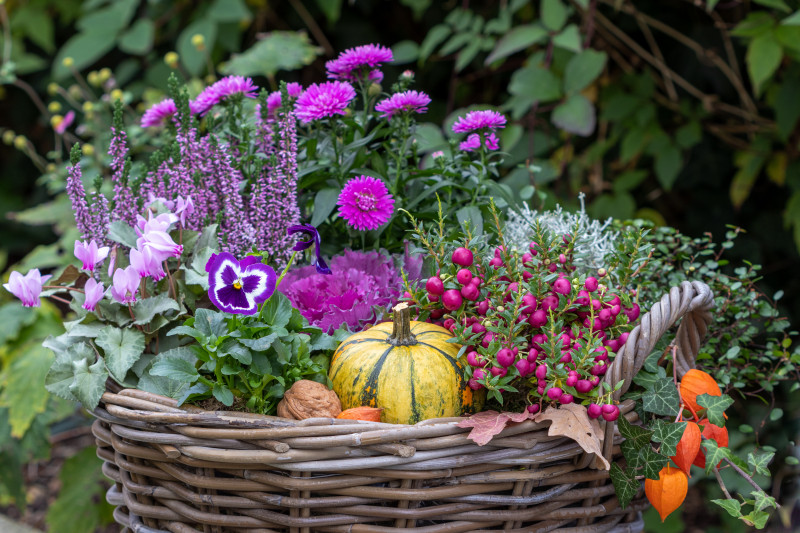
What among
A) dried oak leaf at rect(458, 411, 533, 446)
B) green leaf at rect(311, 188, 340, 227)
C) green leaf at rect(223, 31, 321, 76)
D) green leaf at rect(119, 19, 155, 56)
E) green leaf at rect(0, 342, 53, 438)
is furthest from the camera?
green leaf at rect(119, 19, 155, 56)

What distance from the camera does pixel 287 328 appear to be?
105 cm

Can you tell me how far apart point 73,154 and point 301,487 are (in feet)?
2.04

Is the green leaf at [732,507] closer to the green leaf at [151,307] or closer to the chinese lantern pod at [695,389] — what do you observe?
the chinese lantern pod at [695,389]

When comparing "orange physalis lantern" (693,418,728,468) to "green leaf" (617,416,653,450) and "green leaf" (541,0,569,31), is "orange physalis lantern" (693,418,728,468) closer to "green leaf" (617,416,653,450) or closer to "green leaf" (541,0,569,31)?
"green leaf" (617,416,653,450)

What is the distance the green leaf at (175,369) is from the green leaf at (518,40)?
1.20 metres

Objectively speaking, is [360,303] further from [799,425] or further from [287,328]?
[799,425]

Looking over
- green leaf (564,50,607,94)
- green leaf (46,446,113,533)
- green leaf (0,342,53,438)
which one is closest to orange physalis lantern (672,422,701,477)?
green leaf (564,50,607,94)

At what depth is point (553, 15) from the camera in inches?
72.8

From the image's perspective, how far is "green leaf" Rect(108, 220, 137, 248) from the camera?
1.11 meters

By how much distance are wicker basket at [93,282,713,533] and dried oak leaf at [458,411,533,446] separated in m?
0.01

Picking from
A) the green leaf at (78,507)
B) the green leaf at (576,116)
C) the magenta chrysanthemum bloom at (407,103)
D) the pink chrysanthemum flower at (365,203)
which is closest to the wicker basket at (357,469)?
the pink chrysanthemum flower at (365,203)

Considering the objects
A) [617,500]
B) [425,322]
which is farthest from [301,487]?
[617,500]

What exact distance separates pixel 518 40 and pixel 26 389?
155 cm

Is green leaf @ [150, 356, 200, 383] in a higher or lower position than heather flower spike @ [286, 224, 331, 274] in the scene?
lower
